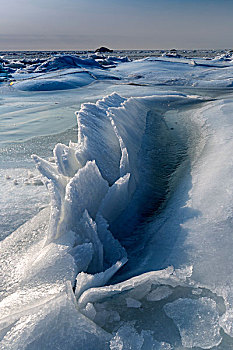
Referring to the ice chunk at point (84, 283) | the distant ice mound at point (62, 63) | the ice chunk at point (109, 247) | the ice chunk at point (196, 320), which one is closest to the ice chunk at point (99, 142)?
the ice chunk at point (109, 247)

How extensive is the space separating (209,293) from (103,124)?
5.52 ft

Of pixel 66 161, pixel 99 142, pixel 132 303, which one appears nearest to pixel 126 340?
pixel 132 303

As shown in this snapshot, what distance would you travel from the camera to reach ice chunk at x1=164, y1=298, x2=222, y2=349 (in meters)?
0.84

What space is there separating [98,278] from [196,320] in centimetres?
34

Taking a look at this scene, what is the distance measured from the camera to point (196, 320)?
2.96 feet

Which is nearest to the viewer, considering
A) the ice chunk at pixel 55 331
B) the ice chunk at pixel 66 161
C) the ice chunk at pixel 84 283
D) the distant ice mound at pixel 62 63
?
the ice chunk at pixel 55 331

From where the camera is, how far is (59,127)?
12.0 ft

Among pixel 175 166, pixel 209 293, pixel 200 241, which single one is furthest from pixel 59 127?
pixel 209 293

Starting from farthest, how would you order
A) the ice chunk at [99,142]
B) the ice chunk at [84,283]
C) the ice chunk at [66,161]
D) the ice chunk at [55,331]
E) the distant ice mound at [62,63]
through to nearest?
the distant ice mound at [62,63] < the ice chunk at [99,142] < the ice chunk at [66,161] < the ice chunk at [84,283] < the ice chunk at [55,331]

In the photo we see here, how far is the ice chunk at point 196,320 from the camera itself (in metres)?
0.84

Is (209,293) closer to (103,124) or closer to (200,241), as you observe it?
(200,241)

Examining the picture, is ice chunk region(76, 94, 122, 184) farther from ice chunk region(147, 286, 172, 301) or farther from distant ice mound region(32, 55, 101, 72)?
distant ice mound region(32, 55, 101, 72)

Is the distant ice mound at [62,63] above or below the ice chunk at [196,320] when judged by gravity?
above

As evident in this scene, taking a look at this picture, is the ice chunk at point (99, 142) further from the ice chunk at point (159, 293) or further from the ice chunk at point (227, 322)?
the ice chunk at point (227, 322)
